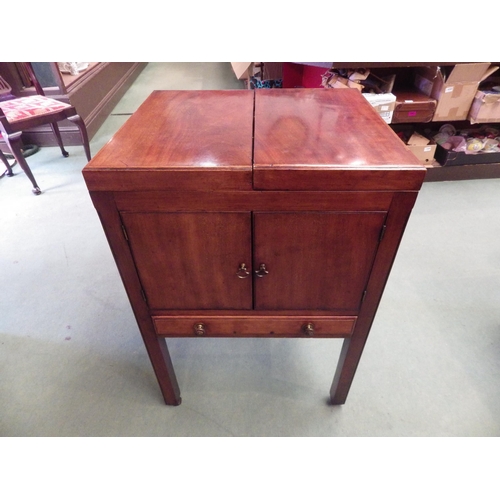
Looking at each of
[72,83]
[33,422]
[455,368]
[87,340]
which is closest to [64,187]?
[72,83]

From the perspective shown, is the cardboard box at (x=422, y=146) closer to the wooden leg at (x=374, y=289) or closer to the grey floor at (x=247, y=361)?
the grey floor at (x=247, y=361)

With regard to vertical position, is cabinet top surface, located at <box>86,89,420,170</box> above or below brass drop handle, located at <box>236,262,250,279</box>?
above

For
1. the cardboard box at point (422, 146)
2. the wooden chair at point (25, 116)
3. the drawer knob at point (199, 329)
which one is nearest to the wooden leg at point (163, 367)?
the drawer knob at point (199, 329)

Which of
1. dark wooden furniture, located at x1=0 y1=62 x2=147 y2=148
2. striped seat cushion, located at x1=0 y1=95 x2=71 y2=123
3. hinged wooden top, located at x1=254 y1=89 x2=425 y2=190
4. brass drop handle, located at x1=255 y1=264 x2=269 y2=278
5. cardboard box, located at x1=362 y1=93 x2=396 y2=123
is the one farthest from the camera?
dark wooden furniture, located at x1=0 y1=62 x2=147 y2=148

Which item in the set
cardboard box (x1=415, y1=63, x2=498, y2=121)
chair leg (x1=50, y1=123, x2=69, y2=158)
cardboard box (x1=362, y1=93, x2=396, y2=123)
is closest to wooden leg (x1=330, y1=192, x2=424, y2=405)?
cardboard box (x1=362, y1=93, x2=396, y2=123)

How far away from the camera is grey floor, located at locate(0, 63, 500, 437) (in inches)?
45.1

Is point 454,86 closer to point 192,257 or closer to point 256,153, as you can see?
point 256,153

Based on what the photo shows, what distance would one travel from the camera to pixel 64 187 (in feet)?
7.94

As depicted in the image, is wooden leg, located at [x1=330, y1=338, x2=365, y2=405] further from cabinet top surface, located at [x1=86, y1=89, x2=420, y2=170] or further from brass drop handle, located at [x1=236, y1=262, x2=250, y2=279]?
cabinet top surface, located at [x1=86, y1=89, x2=420, y2=170]

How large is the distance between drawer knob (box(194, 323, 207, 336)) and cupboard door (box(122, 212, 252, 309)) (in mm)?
63

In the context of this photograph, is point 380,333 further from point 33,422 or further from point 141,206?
point 33,422

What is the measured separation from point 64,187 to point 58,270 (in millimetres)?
939

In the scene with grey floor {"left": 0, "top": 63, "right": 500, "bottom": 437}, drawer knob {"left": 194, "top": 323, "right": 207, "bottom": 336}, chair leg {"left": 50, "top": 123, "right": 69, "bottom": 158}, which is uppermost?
drawer knob {"left": 194, "top": 323, "right": 207, "bottom": 336}

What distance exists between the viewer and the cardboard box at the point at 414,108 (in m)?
2.01
